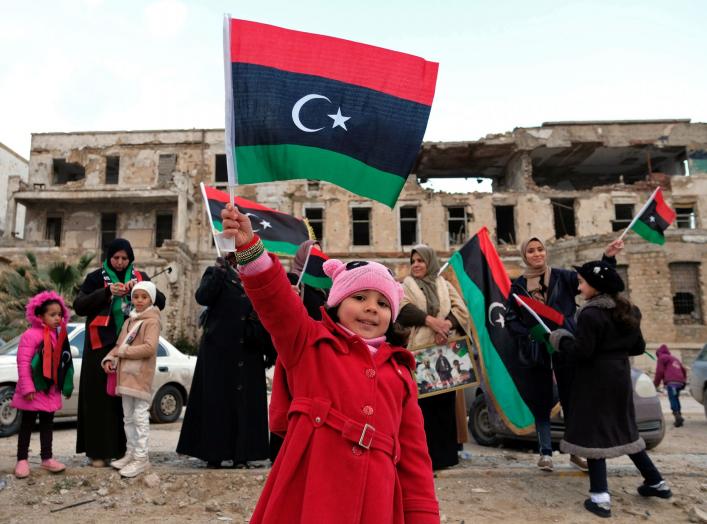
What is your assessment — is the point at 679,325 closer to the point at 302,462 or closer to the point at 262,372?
the point at 262,372

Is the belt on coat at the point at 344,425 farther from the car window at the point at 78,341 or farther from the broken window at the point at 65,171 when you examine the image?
the broken window at the point at 65,171

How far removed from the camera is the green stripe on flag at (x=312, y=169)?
108 inches

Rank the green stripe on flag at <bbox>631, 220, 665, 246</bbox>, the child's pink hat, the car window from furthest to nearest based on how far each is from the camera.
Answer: the car window, the green stripe on flag at <bbox>631, 220, 665, 246</bbox>, the child's pink hat

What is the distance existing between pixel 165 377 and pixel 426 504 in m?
8.64

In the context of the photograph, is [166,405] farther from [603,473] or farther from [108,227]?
[108,227]

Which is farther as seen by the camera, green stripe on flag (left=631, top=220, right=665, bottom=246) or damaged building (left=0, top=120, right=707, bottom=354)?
damaged building (left=0, top=120, right=707, bottom=354)

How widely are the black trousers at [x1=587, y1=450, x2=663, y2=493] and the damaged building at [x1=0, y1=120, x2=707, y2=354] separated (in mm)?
25208

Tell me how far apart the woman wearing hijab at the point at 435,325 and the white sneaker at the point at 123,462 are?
2.54m

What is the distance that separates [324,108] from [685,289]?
1125 inches

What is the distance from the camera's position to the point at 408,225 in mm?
32750

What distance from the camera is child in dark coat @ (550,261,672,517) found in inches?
159

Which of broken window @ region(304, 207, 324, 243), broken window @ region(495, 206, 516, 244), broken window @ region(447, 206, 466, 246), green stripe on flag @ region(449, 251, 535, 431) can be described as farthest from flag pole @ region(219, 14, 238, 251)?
broken window @ region(495, 206, 516, 244)

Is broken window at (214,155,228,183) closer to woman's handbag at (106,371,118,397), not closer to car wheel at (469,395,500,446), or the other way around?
car wheel at (469,395,500,446)

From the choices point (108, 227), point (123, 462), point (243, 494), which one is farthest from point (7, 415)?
point (108, 227)
